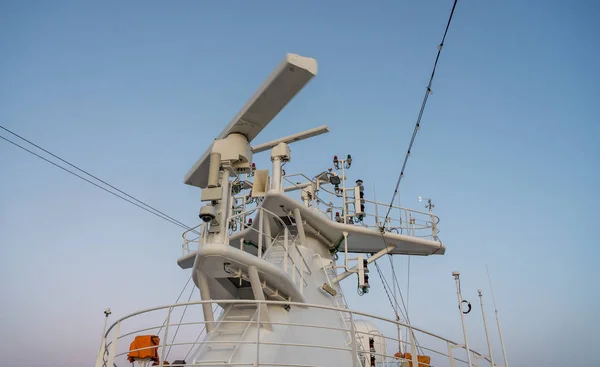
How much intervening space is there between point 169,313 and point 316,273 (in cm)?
636

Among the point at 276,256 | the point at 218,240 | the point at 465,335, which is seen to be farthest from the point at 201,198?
the point at 465,335

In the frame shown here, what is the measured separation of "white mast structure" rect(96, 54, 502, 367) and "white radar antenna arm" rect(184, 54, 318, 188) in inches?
0.8

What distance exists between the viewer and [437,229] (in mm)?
16750

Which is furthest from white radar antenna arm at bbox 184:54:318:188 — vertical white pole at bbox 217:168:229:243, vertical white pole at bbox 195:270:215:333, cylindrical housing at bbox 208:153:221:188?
vertical white pole at bbox 195:270:215:333

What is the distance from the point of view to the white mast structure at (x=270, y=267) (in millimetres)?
8531

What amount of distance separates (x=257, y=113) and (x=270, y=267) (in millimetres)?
3146

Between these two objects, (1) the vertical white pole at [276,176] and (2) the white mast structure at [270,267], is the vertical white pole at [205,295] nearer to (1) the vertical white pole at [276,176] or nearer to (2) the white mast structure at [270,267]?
(2) the white mast structure at [270,267]

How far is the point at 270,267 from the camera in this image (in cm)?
945

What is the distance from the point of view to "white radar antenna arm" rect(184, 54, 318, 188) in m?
9.00

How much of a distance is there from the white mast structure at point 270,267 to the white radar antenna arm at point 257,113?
0.8 inches

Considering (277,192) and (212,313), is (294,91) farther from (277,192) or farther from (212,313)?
(212,313)

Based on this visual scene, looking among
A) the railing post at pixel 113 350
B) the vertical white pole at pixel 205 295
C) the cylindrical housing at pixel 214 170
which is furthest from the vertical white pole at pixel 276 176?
the railing post at pixel 113 350

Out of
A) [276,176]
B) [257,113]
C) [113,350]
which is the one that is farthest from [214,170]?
[113,350]

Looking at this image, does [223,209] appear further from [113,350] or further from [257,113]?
[113,350]
